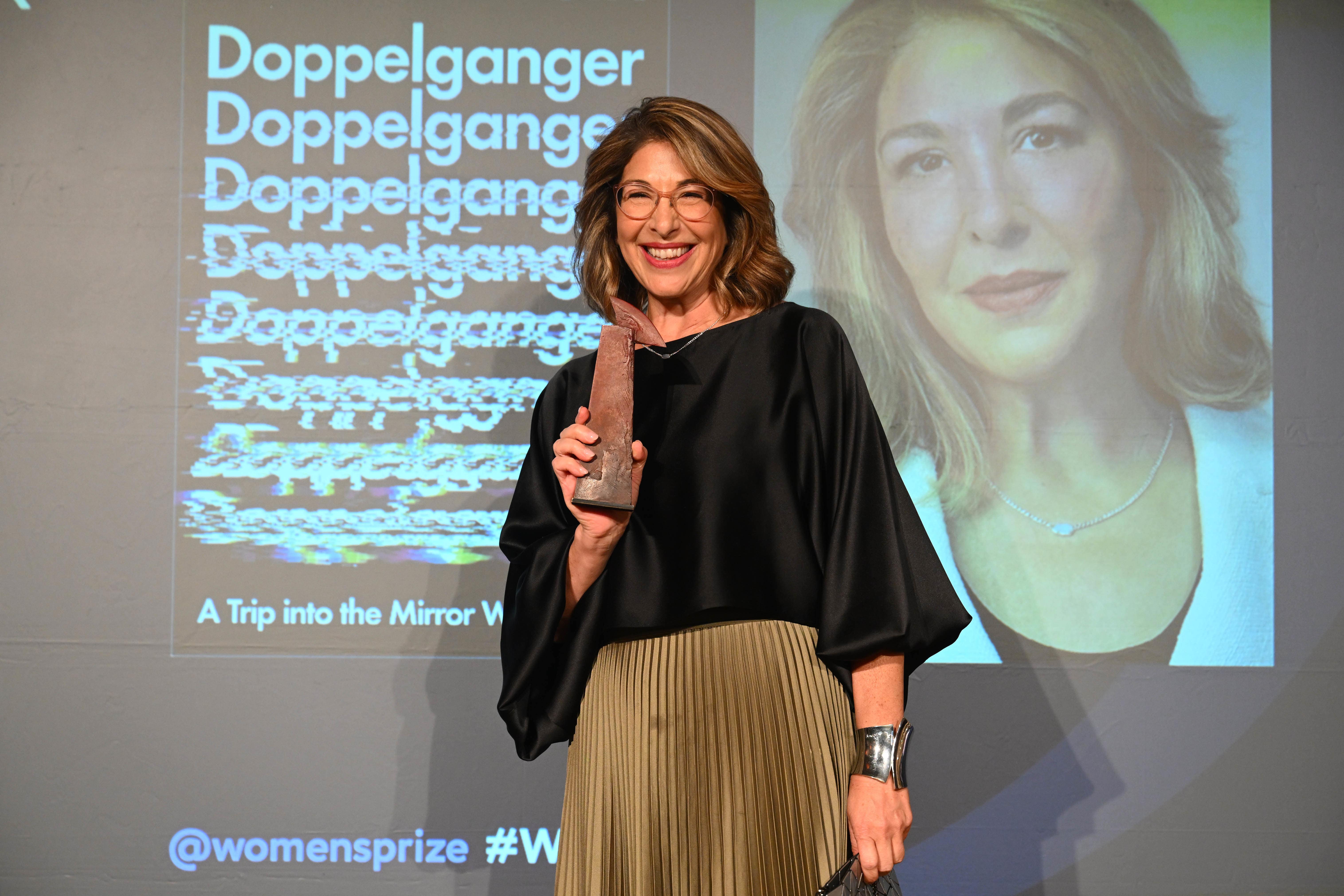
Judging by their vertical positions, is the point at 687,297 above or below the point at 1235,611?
above

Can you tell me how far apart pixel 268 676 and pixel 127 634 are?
1.21 feet

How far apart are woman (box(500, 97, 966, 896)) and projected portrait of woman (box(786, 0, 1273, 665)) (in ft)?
4.24

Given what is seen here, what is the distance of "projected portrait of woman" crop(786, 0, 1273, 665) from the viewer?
2.77 meters

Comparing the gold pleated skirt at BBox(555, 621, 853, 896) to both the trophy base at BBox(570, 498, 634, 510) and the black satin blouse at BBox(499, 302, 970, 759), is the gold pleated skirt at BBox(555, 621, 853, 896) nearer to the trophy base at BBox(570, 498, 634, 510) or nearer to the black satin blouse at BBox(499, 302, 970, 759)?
the black satin blouse at BBox(499, 302, 970, 759)

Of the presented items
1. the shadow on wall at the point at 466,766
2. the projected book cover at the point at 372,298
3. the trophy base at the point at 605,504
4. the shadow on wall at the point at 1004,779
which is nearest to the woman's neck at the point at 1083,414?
the shadow on wall at the point at 1004,779

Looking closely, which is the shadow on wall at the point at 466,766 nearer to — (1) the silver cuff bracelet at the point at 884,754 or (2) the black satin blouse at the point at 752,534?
(2) the black satin blouse at the point at 752,534

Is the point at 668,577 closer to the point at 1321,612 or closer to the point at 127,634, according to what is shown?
the point at 127,634

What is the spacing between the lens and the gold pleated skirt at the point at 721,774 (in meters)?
1.35

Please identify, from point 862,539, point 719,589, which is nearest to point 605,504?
point 719,589

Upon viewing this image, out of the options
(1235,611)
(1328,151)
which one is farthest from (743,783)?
(1328,151)

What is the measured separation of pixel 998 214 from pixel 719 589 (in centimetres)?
179

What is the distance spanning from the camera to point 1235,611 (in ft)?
9.13

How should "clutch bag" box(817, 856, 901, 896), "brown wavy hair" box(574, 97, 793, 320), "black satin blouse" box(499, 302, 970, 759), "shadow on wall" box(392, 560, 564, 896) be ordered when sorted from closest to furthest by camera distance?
"clutch bag" box(817, 856, 901, 896) < "black satin blouse" box(499, 302, 970, 759) < "brown wavy hair" box(574, 97, 793, 320) < "shadow on wall" box(392, 560, 564, 896)

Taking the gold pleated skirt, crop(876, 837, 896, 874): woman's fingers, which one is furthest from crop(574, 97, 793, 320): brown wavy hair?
crop(876, 837, 896, 874): woman's fingers
